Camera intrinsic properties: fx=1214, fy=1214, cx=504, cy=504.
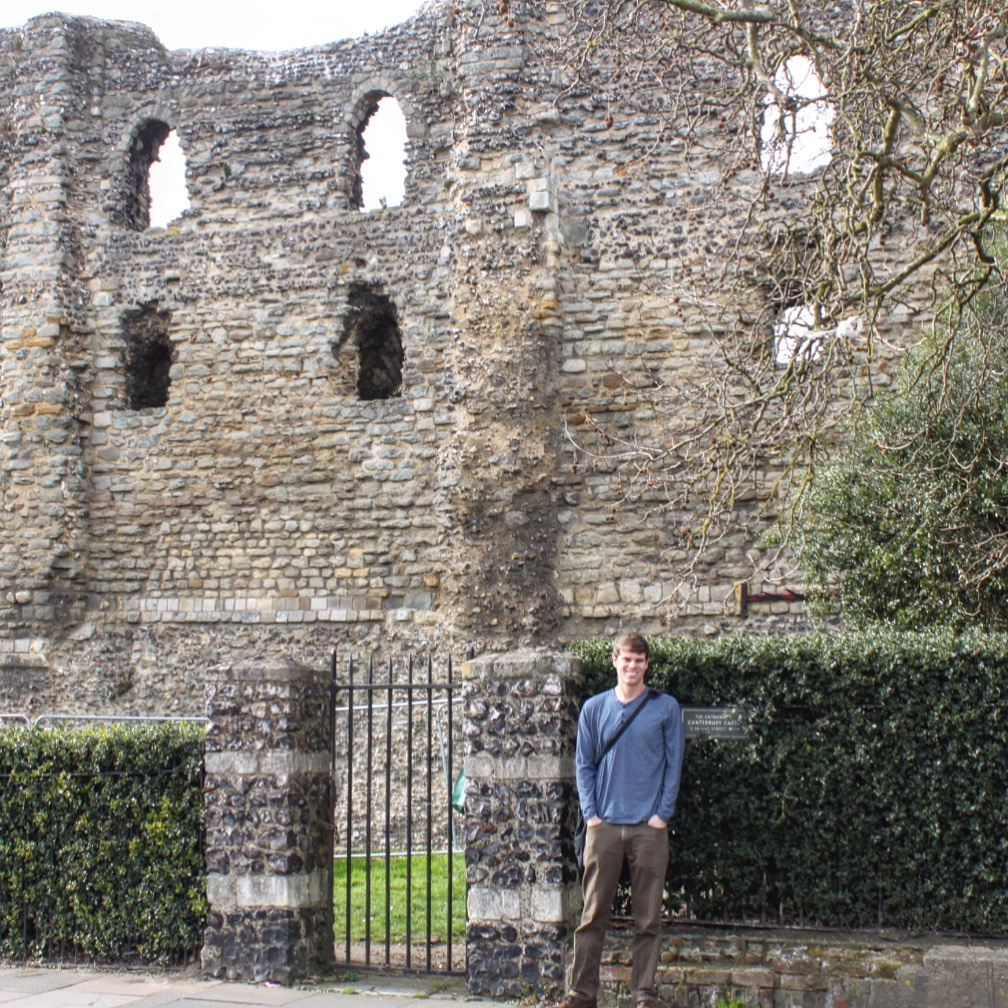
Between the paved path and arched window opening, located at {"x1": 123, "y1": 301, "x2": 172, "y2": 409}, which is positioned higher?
arched window opening, located at {"x1": 123, "y1": 301, "x2": 172, "y2": 409}

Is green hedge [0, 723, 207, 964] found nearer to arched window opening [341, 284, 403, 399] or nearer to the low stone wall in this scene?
the low stone wall

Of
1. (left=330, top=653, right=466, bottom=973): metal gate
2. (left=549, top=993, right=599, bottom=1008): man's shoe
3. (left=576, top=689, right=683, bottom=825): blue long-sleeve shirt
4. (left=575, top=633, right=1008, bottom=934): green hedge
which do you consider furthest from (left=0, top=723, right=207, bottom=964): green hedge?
(left=575, top=633, right=1008, bottom=934): green hedge

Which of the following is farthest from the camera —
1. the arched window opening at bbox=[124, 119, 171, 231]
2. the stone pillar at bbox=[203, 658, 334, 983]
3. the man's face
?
the arched window opening at bbox=[124, 119, 171, 231]

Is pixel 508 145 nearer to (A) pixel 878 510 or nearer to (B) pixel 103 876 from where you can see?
(A) pixel 878 510

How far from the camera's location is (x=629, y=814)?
588 centimetres

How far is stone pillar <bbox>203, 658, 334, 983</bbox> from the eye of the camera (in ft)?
21.9

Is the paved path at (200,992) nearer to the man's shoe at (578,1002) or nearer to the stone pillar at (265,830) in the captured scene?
the stone pillar at (265,830)

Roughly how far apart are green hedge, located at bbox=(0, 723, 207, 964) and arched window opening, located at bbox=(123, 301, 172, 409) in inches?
309

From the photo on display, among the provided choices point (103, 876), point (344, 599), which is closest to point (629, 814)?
point (103, 876)

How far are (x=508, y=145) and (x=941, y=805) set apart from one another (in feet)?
28.8

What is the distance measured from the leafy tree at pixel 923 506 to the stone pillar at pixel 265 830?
3.89 metres

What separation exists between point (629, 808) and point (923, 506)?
13.9 ft

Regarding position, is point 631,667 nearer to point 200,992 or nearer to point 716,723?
point 716,723

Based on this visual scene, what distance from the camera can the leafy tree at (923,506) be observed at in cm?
875
